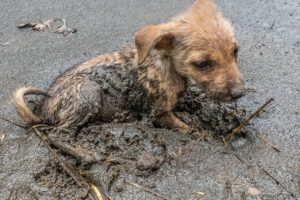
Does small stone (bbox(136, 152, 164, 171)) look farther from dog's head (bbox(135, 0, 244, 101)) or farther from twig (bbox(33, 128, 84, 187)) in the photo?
dog's head (bbox(135, 0, 244, 101))

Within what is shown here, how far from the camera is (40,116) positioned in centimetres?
507

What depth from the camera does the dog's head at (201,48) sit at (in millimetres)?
4453

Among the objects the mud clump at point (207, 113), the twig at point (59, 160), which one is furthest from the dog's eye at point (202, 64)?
the twig at point (59, 160)

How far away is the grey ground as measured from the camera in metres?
4.40

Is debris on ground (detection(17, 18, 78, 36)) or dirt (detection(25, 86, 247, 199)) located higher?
debris on ground (detection(17, 18, 78, 36))

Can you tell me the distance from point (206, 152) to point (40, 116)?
170cm

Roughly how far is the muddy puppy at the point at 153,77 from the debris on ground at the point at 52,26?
5.16 ft

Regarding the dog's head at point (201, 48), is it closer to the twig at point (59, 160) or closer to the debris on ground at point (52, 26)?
the twig at point (59, 160)

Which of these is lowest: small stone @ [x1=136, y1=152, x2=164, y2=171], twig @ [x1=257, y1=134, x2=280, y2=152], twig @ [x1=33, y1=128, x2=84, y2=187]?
twig @ [x1=33, y1=128, x2=84, y2=187]

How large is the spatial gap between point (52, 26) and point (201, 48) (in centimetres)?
297

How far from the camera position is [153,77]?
16.3 ft

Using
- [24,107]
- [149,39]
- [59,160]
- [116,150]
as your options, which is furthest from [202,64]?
[24,107]

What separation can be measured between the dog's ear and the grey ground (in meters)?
1.04

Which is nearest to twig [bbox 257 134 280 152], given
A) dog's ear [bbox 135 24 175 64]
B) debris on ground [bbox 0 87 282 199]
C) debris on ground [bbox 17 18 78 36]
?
debris on ground [bbox 0 87 282 199]
